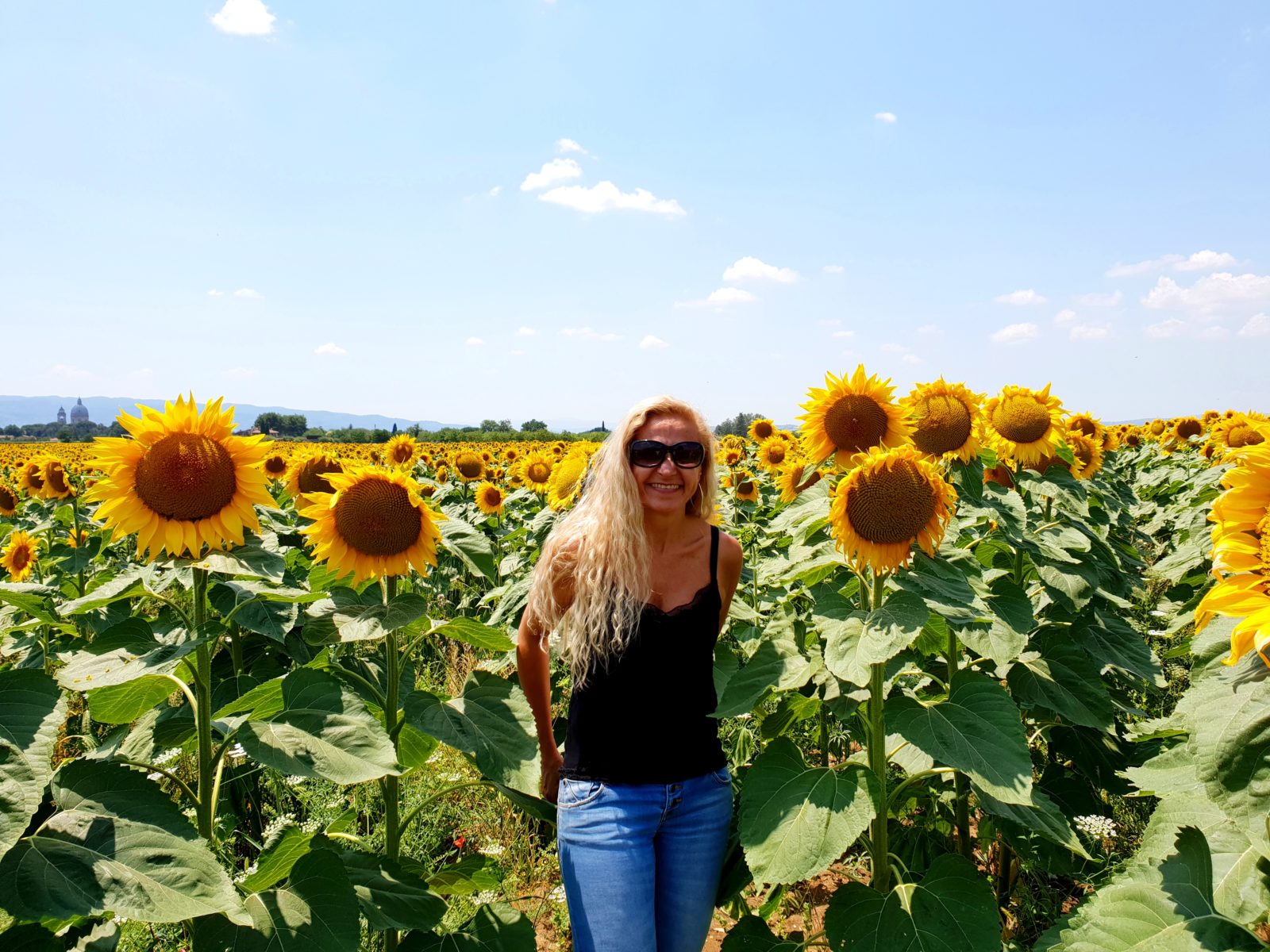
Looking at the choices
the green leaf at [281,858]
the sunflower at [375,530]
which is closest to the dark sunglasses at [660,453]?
the sunflower at [375,530]

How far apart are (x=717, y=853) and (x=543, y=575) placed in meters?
1.17

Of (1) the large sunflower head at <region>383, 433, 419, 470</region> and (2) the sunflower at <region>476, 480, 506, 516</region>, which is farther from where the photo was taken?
(2) the sunflower at <region>476, 480, 506, 516</region>

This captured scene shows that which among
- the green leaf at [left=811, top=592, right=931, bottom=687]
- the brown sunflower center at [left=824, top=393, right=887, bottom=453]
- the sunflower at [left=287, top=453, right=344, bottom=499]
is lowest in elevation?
the green leaf at [left=811, top=592, right=931, bottom=687]

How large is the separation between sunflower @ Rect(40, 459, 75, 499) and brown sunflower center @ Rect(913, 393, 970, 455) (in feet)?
29.0

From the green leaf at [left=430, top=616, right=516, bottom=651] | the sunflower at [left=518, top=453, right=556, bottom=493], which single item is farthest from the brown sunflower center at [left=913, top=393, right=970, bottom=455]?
the sunflower at [left=518, top=453, right=556, bottom=493]

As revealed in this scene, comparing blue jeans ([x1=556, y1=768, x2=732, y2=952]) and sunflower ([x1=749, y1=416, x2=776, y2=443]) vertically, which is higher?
sunflower ([x1=749, y1=416, x2=776, y2=443])

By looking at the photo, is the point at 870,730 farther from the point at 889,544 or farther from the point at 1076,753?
the point at 1076,753

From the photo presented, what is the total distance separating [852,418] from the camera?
3566 millimetres

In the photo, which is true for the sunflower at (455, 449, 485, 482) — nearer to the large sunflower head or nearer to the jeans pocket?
the large sunflower head

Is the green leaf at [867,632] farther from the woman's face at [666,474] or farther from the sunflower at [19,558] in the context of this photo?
the sunflower at [19,558]

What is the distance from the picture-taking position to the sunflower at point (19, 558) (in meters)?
7.07

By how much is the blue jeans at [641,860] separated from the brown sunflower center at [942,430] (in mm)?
1844

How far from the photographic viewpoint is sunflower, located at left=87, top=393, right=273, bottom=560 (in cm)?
235

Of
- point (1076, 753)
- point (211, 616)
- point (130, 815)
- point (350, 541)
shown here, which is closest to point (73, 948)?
point (130, 815)
